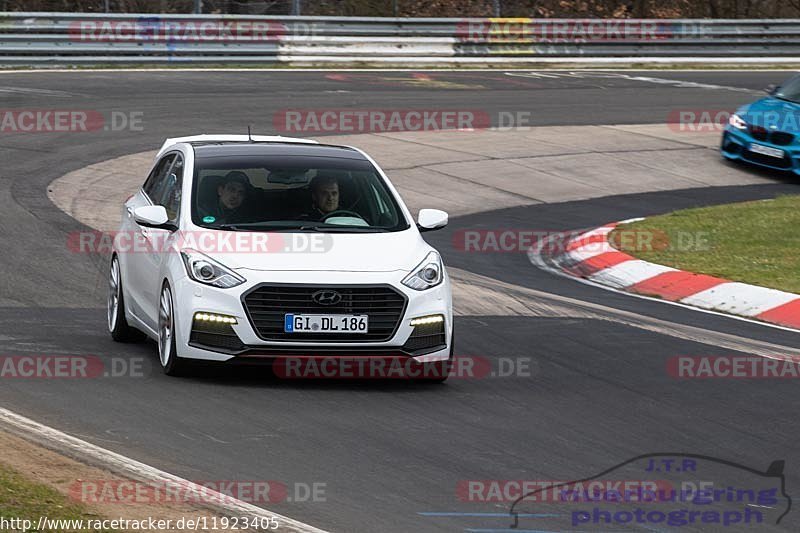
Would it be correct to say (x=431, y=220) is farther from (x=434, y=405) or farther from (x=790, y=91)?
(x=790, y=91)

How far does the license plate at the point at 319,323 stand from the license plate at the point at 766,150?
1331cm

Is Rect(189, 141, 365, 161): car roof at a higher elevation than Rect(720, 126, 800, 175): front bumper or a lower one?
higher

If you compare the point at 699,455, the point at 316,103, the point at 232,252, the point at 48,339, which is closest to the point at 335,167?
the point at 232,252

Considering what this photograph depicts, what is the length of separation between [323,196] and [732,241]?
23.2 ft

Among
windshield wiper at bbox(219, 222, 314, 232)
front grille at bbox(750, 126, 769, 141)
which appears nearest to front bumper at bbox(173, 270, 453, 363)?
windshield wiper at bbox(219, 222, 314, 232)

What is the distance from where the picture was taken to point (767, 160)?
824 inches

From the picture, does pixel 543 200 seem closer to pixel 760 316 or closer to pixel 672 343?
pixel 760 316

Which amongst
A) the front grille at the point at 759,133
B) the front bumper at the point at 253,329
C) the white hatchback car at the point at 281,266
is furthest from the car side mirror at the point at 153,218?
the front grille at the point at 759,133

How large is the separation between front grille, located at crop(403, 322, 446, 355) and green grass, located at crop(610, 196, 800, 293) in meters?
5.05

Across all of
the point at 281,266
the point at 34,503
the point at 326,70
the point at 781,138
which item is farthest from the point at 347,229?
the point at 326,70

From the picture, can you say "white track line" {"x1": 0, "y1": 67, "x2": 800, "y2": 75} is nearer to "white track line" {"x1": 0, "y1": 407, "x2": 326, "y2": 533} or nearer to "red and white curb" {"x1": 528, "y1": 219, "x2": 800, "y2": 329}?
"red and white curb" {"x1": 528, "y1": 219, "x2": 800, "y2": 329}

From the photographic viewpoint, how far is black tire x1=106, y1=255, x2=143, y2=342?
10.2 meters

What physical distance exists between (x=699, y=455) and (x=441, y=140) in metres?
15.0

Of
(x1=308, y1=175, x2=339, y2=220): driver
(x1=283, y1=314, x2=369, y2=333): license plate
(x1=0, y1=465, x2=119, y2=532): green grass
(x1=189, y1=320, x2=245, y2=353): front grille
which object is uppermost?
(x1=308, y1=175, x2=339, y2=220): driver
